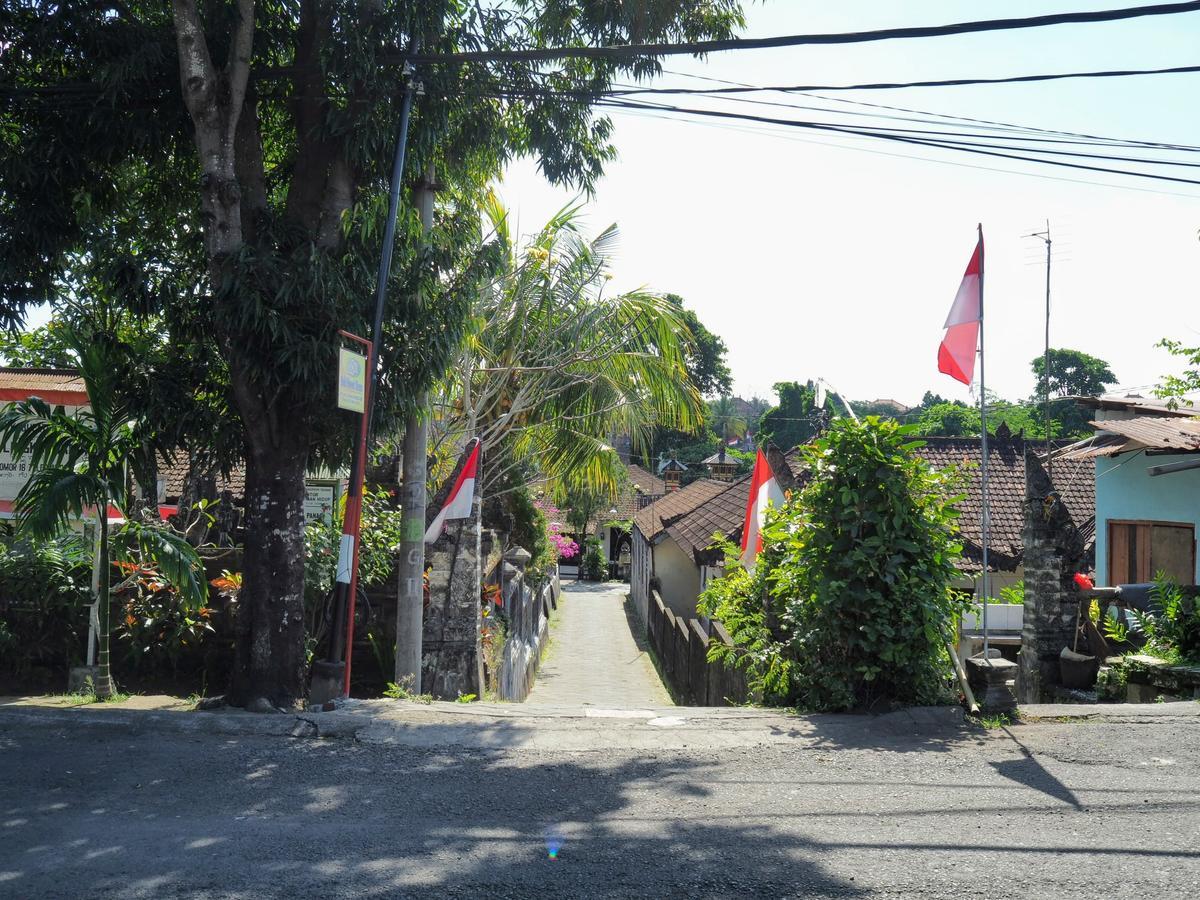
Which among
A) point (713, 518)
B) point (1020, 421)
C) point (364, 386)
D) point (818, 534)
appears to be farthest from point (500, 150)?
point (1020, 421)

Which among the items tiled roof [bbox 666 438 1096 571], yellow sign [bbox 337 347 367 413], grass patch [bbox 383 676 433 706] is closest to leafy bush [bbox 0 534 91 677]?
grass patch [bbox 383 676 433 706]

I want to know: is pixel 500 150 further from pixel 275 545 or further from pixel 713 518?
pixel 713 518

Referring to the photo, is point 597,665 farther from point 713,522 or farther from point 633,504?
point 633,504

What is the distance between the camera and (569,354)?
1345 cm

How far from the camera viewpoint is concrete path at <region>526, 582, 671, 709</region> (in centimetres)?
1672

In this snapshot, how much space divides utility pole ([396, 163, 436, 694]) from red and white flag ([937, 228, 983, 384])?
4.46m

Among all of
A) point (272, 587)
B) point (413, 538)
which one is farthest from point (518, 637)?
point (272, 587)

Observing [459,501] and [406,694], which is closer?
[406,694]

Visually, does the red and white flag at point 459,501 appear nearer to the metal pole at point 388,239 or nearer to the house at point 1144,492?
the metal pole at point 388,239

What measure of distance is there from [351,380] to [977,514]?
601 inches

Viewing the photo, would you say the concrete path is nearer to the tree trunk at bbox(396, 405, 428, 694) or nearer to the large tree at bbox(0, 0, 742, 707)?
the tree trunk at bbox(396, 405, 428, 694)

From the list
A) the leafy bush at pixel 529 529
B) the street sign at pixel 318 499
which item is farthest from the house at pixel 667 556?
the street sign at pixel 318 499

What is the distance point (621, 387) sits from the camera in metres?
14.0

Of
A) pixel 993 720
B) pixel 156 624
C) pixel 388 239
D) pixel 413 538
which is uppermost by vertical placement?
pixel 388 239
